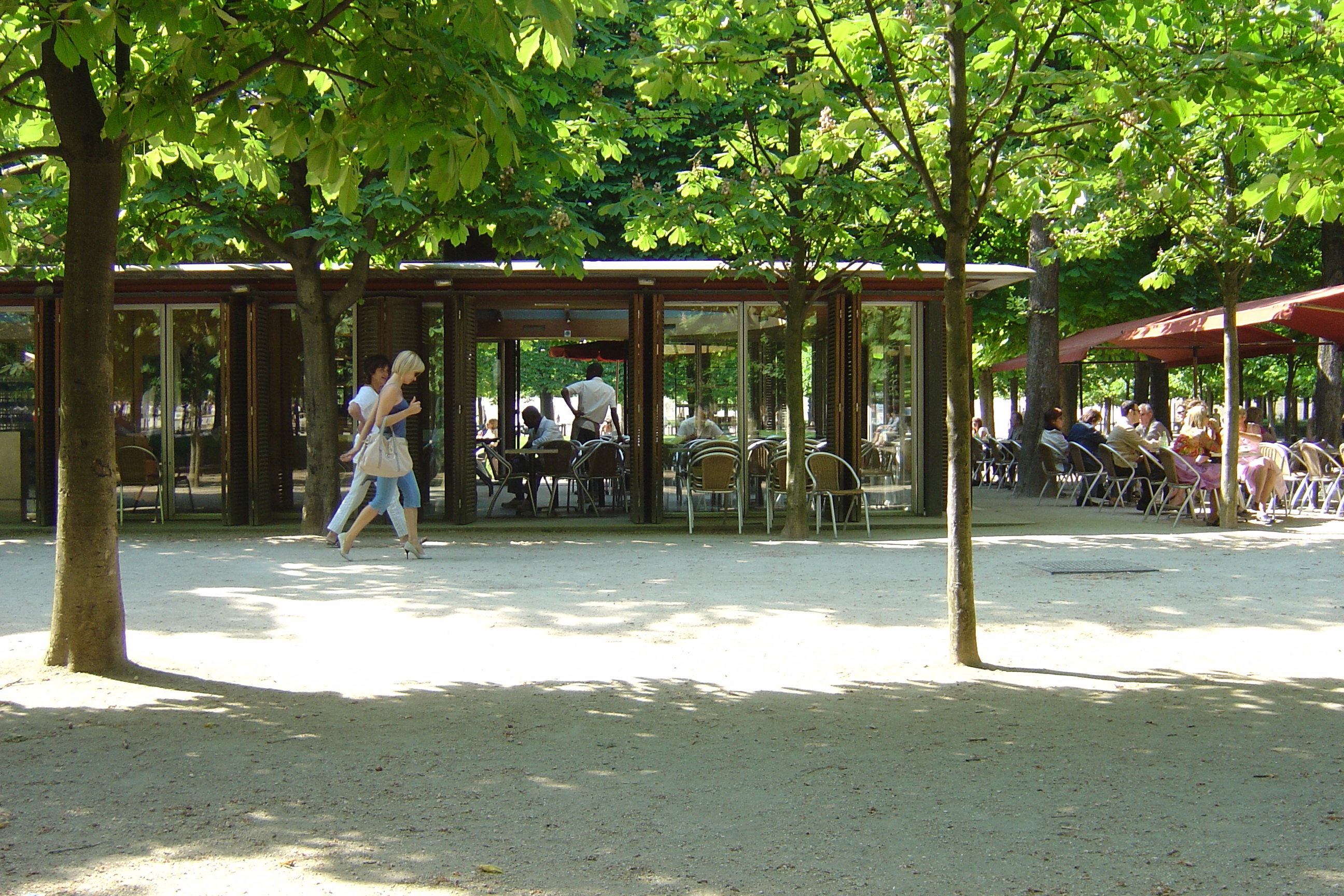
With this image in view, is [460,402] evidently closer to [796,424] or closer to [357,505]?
[357,505]

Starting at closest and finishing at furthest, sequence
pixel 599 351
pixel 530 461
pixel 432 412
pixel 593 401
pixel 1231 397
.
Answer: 1. pixel 1231 397
2. pixel 432 412
3. pixel 530 461
4. pixel 593 401
5. pixel 599 351

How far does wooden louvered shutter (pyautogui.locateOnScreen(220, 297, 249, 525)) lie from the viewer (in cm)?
1369

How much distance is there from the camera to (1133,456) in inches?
627

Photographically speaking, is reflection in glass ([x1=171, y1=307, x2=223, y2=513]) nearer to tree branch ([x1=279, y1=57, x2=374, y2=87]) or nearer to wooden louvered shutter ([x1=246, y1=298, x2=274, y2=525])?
wooden louvered shutter ([x1=246, y1=298, x2=274, y2=525])

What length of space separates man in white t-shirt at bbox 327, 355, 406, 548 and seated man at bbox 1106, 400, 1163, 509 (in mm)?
9402

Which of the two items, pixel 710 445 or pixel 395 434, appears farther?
pixel 710 445

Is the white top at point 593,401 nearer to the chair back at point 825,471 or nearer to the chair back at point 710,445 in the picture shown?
the chair back at point 710,445

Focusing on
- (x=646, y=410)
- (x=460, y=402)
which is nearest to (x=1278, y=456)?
(x=646, y=410)

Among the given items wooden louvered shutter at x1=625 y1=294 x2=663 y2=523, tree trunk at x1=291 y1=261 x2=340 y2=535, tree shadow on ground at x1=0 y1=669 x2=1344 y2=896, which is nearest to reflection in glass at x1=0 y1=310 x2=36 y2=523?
tree trunk at x1=291 y1=261 x2=340 y2=535

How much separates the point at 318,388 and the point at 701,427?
4244 millimetres

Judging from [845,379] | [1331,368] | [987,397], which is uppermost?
[987,397]

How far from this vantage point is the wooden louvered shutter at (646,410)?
1357 cm

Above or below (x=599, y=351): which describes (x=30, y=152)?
below

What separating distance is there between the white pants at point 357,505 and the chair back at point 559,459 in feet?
12.2
